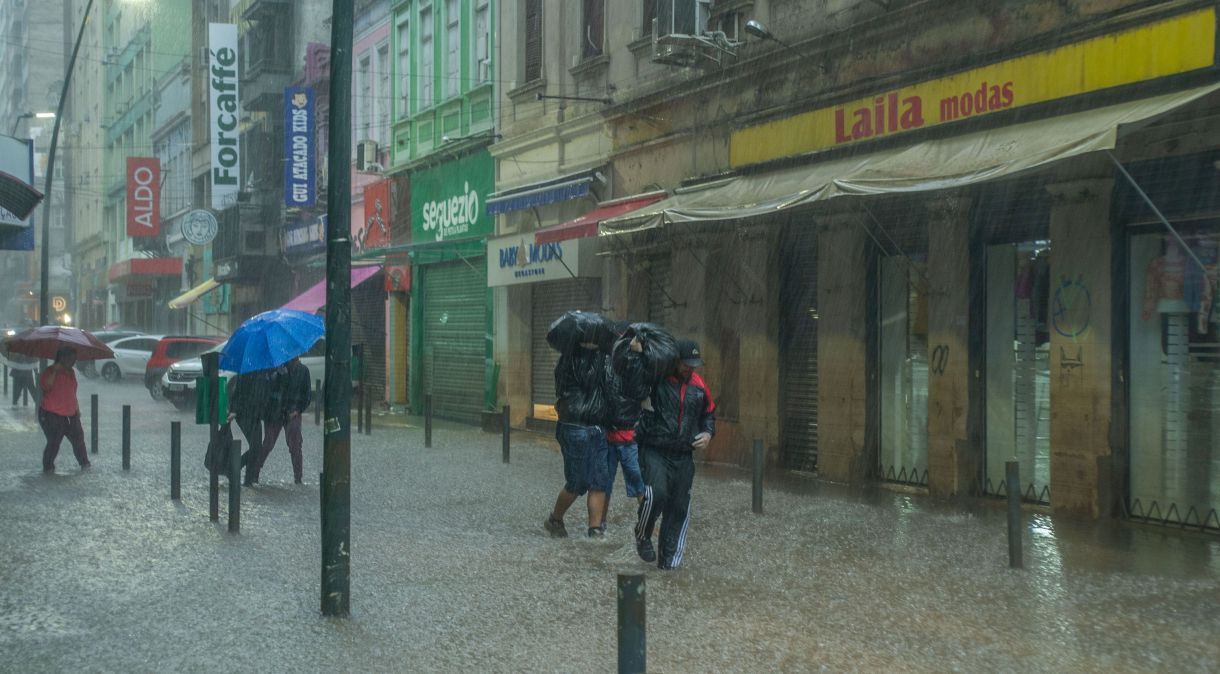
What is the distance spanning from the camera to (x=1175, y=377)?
441 inches

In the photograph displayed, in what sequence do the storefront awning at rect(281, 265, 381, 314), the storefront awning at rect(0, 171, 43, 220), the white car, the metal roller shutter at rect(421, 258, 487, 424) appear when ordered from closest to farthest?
the storefront awning at rect(0, 171, 43, 220) < the metal roller shutter at rect(421, 258, 487, 424) < the storefront awning at rect(281, 265, 381, 314) < the white car

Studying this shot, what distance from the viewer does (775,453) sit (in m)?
16.2

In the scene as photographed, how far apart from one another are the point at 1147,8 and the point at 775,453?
7.39 m

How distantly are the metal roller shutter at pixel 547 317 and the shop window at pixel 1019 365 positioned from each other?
9.81m

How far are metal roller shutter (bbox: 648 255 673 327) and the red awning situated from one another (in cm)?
90

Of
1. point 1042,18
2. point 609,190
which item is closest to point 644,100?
point 609,190

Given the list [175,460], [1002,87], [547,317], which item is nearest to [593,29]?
[547,317]

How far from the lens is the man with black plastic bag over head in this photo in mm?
10398

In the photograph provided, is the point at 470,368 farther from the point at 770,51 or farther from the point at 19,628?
the point at 19,628

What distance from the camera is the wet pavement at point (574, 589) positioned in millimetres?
6836

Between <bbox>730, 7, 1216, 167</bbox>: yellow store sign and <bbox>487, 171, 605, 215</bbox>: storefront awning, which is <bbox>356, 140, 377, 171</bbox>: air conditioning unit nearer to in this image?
<bbox>487, 171, 605, 215</bbox>: storefront awning

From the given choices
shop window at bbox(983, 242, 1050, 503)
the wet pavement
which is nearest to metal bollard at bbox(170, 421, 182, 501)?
the wet pavement

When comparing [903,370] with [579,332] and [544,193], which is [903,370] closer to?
[579,332]

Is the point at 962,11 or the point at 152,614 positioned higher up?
the point at 962,11
